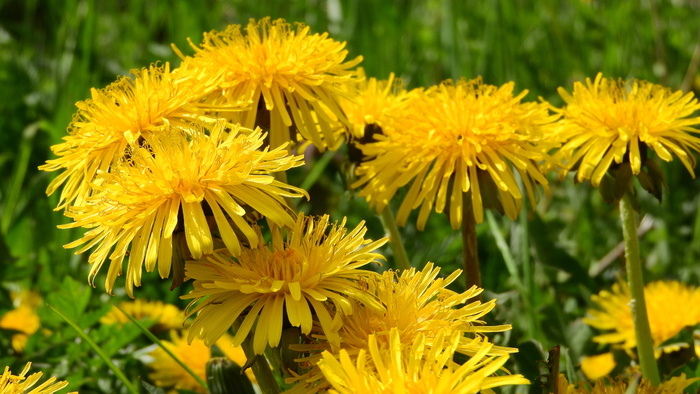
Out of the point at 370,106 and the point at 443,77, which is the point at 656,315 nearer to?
the point at 370,106

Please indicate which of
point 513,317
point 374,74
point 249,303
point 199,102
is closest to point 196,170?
point 249,303

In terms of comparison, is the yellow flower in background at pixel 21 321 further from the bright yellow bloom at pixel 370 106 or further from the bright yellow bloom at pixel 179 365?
the bright yellow bloom at pixel 370 106

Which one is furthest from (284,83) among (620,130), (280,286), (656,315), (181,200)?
(656,315)

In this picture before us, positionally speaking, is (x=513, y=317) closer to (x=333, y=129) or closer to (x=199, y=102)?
(x=333, y=129)

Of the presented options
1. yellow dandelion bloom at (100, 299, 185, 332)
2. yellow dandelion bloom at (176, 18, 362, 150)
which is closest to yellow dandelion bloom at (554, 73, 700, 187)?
yellow dandelion bloom at (176, 18, 362, 150)

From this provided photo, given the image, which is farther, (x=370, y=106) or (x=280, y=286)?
(x=370, y=106)

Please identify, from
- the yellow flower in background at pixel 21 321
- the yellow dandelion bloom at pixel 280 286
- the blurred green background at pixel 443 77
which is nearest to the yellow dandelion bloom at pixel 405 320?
the yellow dandelion bloom at pixel 280 286
